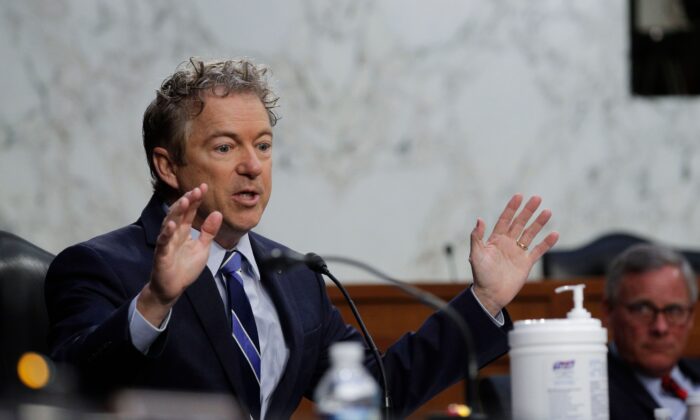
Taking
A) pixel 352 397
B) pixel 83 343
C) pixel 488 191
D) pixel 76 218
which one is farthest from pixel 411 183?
pixel 352 397

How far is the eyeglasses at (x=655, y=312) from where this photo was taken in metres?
4.38

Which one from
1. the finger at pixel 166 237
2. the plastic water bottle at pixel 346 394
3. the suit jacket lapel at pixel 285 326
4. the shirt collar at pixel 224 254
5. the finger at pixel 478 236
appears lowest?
the suit jacket lapel at pixel 285 326

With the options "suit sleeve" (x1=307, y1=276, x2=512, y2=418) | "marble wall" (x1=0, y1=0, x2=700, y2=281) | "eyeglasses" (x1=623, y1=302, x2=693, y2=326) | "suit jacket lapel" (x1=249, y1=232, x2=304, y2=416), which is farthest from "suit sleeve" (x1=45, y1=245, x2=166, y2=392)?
"marble wall" (x1=0, y1=0, x2=700, y2=281)

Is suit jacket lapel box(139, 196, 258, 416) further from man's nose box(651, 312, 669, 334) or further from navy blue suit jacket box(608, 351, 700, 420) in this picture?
→ man's nose box(651, 312, 669, 334)

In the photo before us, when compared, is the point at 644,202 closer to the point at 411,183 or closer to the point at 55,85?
the point at 411,183

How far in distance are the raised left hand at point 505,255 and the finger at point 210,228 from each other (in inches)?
21.3

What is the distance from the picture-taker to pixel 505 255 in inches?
111

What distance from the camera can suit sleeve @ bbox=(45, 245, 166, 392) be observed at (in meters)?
2.50

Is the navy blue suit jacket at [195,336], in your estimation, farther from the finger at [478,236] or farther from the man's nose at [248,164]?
the man's nose at [248,164]

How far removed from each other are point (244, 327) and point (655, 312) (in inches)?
74.4

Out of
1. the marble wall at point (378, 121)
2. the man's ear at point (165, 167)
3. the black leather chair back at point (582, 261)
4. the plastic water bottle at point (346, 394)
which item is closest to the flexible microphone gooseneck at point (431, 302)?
the plastic water bottle at point (346, 394)

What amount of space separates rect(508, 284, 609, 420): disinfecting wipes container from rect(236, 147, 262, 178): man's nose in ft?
3.17

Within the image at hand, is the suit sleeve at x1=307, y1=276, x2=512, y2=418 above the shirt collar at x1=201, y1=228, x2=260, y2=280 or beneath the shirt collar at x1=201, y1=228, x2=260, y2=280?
beneath

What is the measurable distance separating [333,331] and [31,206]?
401cm
